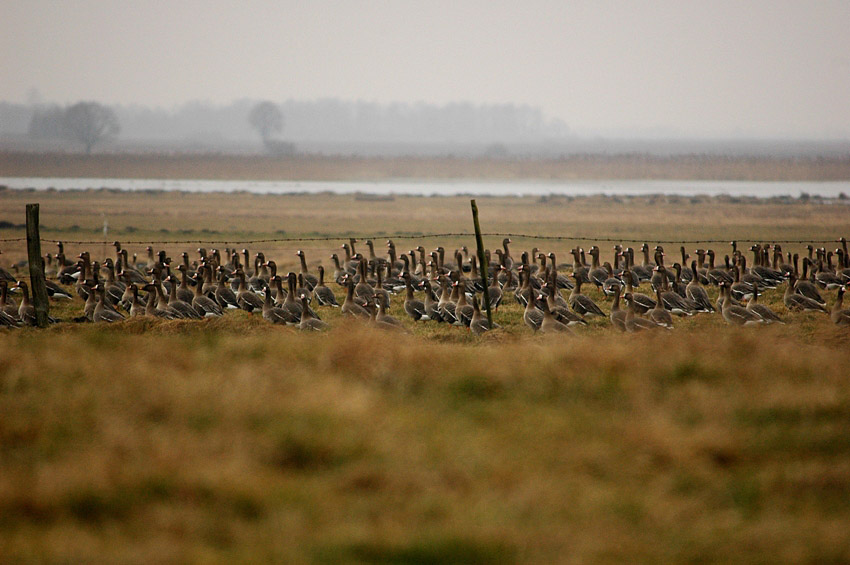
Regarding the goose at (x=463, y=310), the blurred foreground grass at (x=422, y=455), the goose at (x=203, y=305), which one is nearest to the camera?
the blurred foreground grass at (x=422, y=455)

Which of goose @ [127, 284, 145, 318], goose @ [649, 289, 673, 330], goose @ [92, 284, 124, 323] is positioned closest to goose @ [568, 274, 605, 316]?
goose @ [649, 289, 673, 330]

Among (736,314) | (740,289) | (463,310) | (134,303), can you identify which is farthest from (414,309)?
(740,289)

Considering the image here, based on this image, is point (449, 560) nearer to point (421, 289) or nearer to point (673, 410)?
point (673, 410)

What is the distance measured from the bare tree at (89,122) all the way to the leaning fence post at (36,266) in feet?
537

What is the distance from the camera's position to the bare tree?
170413 millimetres

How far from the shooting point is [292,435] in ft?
21.9

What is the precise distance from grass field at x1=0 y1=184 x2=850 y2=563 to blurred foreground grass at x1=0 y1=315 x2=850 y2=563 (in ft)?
0.07

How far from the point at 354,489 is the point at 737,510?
2784mm

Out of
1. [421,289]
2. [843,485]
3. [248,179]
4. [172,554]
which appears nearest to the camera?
[172,554]

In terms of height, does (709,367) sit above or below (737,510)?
above

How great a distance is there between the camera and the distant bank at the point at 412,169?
111 meters

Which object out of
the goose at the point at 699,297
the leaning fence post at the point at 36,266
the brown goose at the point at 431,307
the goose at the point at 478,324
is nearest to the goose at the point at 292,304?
the brown goose at the point at 431,307

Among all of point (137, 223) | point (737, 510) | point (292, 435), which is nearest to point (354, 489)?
point (292, 435)

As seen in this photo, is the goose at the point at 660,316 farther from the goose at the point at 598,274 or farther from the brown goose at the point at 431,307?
the goose at the point at 598,274
